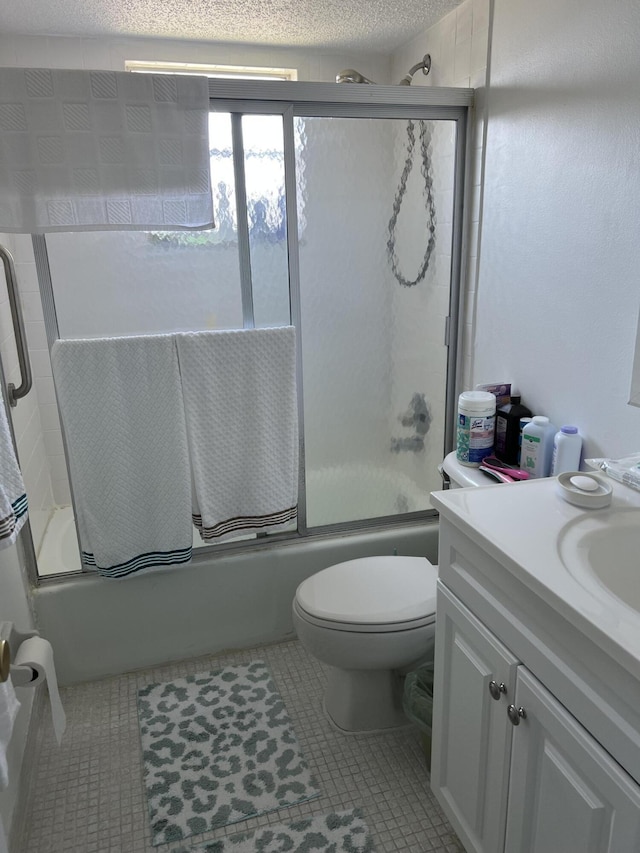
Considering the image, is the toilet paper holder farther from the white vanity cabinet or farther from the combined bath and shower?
the combined bath and shower

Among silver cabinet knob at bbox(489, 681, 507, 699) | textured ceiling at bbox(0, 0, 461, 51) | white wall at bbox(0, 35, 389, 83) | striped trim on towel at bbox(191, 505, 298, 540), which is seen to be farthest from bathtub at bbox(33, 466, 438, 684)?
white wall at bbox(0, 35, 389, 83)

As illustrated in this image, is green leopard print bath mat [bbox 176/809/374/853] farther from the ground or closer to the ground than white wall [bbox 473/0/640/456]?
closer to the ground

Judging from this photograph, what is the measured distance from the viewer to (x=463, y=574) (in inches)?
48.9

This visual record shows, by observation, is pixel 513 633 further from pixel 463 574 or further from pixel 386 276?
pixel 386 276

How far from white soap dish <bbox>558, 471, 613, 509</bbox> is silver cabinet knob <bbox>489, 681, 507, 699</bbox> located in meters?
0.38

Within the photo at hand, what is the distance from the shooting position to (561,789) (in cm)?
97

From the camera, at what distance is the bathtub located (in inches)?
79.0

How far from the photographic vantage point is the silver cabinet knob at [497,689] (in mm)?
1096

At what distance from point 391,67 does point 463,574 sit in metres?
2.43

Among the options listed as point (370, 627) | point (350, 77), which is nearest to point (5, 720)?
point (370, 627)

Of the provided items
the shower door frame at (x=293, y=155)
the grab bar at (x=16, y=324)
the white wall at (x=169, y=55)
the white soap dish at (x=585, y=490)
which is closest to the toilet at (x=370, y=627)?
the white soap dish at (x=585, y=490)

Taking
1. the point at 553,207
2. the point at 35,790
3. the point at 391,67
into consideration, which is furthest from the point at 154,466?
the point at 391,67

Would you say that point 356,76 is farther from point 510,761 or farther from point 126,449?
point 510,761

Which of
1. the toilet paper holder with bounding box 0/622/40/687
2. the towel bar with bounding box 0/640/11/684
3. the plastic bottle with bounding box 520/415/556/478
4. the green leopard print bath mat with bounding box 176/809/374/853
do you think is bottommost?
the green leopard print bath mat with bounding box 176/809/374/853
